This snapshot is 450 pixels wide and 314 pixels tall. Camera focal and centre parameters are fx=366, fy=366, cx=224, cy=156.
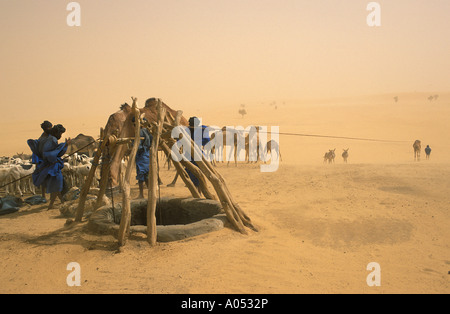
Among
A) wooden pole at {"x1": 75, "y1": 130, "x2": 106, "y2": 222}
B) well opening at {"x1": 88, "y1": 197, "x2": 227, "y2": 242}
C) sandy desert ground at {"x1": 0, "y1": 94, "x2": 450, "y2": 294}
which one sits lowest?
sandy desert ground at {"x1": 0, "y1": 94, "x2": 450, "y2": 294}

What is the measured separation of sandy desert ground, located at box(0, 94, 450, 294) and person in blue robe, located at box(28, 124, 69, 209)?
2.16 ft

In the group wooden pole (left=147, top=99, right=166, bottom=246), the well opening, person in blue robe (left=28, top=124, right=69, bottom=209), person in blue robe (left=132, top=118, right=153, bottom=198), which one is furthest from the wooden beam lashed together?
person in blue robe (left=28, top=124, right=69, bottom=209)

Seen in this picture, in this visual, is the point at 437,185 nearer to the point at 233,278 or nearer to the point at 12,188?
the point at 233,278

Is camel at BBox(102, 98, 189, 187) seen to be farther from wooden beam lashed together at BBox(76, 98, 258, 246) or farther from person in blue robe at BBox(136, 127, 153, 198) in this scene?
person in blue robe at BBox(136, 127, 153, 198)

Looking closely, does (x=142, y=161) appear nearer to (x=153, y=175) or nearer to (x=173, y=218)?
(x=173, y=218)

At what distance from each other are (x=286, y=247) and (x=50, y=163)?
5945 mm

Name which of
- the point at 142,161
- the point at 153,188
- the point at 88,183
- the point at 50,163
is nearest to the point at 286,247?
the point at 153,188

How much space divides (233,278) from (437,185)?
6889 mm

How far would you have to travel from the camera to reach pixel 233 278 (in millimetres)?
4398

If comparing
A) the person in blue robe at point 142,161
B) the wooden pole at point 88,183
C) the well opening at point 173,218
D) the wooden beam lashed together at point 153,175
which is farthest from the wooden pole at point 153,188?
the person in blue robe at point 142,161

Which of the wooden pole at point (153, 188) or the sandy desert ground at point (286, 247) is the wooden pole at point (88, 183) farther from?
the wooden pole at point (153, 188)

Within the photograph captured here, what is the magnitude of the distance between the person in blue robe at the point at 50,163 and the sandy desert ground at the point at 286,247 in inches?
25.9

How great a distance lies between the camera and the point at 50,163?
8.52m

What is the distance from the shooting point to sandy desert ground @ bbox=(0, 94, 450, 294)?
4.38 metres
